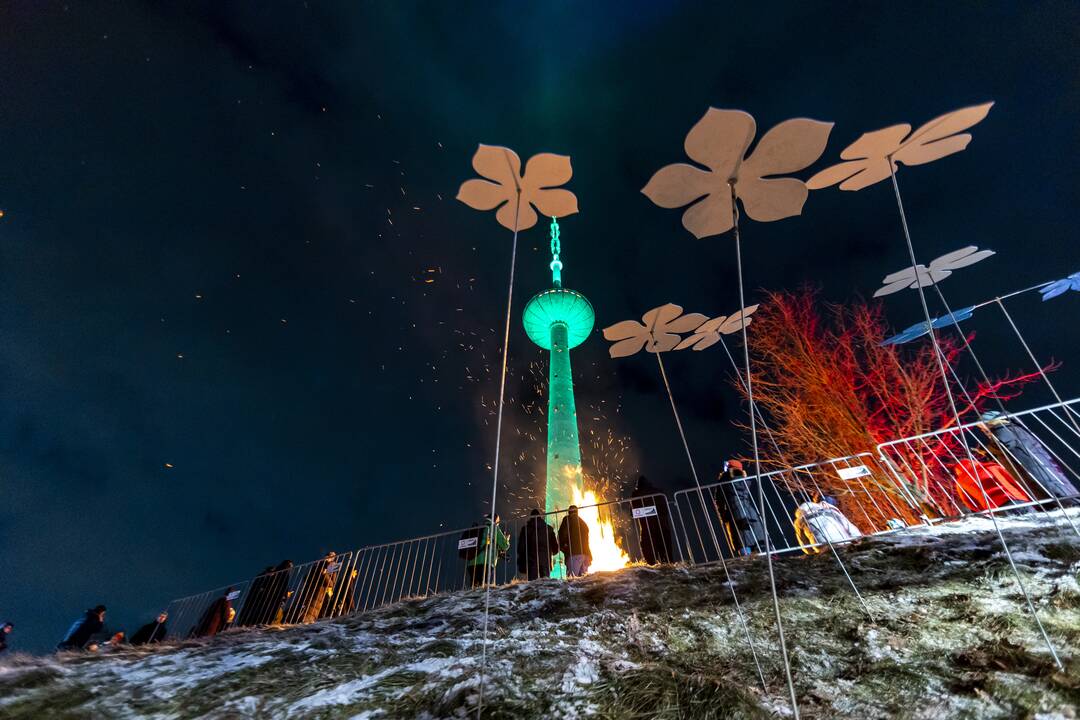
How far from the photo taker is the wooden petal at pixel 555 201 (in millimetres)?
4660

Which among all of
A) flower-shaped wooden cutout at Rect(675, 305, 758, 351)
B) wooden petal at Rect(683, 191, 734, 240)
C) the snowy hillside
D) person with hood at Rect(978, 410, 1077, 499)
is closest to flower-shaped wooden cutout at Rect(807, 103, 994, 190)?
wooden petal at Rect(683, 191, 734, 240)

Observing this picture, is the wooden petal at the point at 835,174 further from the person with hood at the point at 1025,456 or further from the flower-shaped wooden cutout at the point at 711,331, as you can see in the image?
the person with hood at the point at 1025,456

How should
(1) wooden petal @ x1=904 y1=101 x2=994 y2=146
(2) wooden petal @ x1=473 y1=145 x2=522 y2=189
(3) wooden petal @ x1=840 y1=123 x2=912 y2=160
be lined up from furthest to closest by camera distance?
(2) wooden petal @ x1=473 y1=145 x2=522 y2=189, (3) wooden petal @ x1=840 y1=123 x2=912 y2=160, (1) wooden petal @ x1=904 y1=101 x2=994 y2=146

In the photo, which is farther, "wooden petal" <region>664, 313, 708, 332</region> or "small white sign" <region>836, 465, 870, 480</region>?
"small white sign" <region>836, 465, 870, 480</region>

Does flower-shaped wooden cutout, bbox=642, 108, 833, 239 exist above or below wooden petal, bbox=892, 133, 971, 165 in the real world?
below

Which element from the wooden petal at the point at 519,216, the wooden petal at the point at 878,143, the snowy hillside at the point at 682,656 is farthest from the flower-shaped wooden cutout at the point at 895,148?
the snowy hillside at the point at 682,656

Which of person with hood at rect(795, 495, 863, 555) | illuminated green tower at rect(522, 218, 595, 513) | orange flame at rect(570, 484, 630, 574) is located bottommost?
person with hood at rect(795, 495, 863, 555)

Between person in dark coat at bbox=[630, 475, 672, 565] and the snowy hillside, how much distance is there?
1.96 m

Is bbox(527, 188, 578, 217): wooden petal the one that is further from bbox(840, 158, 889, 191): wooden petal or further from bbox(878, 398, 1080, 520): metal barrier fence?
bbox(878, 398, 1080, 520): metal barrier fence

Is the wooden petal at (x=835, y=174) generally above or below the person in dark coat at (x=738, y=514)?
above

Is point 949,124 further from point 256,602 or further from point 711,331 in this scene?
point 256,602

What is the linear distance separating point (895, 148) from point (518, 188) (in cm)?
368

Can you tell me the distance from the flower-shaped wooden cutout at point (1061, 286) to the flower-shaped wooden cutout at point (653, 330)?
17.4ft

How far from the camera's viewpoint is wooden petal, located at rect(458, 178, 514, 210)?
4.60 m
